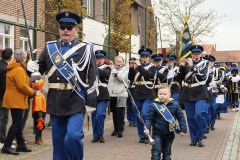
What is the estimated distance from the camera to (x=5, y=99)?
20.2 ft

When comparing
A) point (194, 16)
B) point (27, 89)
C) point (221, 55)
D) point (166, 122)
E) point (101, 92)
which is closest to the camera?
point (166, 122)

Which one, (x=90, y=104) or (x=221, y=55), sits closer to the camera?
(x=90, y=104)

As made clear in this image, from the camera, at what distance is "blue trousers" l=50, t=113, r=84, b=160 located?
12.8 ft

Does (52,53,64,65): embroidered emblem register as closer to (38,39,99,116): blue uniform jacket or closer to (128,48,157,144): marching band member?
(38,39,99,116): blue uniform jacket

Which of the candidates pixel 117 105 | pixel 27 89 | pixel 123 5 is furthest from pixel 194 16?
pixel 27 89

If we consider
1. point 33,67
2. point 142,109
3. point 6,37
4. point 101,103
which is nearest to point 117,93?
point 101,103

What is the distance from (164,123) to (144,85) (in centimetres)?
278

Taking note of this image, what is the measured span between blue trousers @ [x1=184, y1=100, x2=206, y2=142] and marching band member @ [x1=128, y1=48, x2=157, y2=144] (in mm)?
887

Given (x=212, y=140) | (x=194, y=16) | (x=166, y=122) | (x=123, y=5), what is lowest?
(x=212, y=140)

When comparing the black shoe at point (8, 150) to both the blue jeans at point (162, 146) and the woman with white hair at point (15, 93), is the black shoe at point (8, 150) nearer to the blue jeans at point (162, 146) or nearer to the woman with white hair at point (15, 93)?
the woman with white hair at point (15, 93)

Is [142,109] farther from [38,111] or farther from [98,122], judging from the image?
[38,111]

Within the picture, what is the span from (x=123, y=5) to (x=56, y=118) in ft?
34.4

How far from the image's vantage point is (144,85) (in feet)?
25.2

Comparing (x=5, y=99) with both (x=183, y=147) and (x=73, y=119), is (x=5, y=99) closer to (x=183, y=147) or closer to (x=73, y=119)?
(x=73, y=119)
